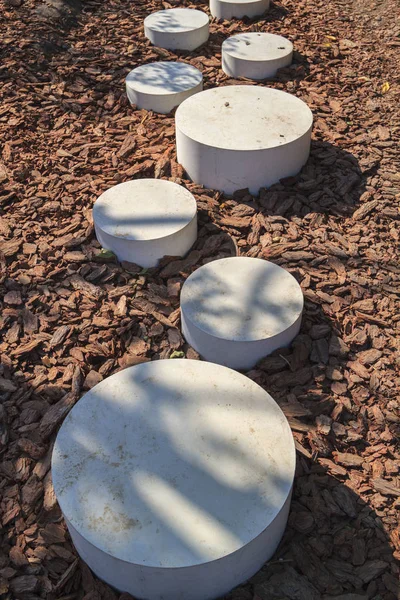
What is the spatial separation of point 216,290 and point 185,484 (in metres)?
1.61

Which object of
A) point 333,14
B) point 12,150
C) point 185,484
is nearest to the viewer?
point 185,484

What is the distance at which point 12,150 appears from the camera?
20.5 feet

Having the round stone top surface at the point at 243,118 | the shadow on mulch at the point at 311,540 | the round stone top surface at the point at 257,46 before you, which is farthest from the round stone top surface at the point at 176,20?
the shadow on mulch at the point at 311,540

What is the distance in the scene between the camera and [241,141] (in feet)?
17.9

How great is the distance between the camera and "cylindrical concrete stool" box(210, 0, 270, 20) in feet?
28.1

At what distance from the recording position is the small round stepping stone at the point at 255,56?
723 centimetres

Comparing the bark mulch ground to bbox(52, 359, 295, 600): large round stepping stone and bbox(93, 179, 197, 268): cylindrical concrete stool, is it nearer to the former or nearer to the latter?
bbox(93, 179, 197, 268): cylindrical concrete stool

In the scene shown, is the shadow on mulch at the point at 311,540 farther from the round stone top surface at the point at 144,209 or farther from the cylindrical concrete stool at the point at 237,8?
the cylindrical concrete stool at the point at 237,8

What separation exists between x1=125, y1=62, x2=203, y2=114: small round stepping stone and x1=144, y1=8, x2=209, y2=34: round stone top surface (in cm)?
109

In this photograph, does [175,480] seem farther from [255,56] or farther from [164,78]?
[255,56]

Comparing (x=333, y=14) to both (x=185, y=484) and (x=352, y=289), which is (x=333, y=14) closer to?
(x=352, y=289)

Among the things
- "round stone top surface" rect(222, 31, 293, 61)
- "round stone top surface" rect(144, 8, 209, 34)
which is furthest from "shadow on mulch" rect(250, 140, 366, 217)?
"round stone top surface" rect(144, 8, 209, 34)

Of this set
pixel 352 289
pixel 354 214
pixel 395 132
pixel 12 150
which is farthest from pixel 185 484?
pixel 395 132

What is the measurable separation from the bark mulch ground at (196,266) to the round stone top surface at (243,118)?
42 centimetres
